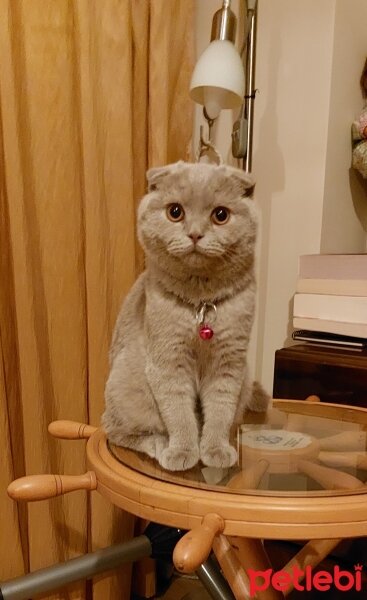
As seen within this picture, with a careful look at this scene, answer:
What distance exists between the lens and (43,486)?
1.90 ft

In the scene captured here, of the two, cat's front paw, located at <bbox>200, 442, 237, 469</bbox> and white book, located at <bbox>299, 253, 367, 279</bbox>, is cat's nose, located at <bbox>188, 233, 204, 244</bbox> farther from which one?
white book, located at <bbox>299, 253, 367, 279</bbox>

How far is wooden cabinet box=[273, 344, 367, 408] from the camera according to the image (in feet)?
2.90

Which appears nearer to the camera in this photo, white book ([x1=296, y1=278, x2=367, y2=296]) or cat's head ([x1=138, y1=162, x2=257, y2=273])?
cat's head ([x1=138, y1=162, x2=257, y2=273])

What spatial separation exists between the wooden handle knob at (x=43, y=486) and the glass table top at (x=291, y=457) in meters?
0.05

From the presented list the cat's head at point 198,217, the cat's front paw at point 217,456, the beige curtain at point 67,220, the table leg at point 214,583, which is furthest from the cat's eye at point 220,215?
the table leg at point 214,583

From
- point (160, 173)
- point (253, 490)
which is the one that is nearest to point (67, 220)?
point (160, 173)

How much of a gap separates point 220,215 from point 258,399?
1.25ft

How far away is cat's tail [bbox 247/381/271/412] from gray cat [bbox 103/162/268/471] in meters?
0.14

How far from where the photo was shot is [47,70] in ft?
2.82

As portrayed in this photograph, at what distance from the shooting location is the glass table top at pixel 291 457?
1.86 feet

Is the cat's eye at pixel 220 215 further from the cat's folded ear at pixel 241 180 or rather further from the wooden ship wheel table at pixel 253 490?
the wooden ship wheel table at pixel 253 490

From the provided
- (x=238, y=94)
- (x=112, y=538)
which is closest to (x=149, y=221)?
(x=238, y=94)

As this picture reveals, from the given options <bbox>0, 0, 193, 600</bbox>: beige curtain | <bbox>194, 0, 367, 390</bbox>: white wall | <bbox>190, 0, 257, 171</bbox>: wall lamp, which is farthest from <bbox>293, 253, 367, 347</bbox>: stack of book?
<bbox>0, 0, 193, 600</bbox>: beige curtain

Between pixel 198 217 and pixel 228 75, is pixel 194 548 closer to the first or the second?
pixel 198 217
